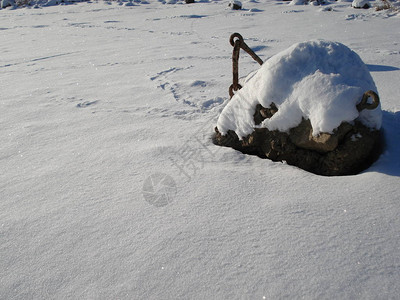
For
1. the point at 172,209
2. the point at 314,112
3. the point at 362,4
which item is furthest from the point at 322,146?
the point at 362,4

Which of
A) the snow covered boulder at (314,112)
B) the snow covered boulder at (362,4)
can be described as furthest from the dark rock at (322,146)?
the snow covered boulder at (362,4)

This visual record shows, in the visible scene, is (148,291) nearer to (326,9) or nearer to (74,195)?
(74,195)

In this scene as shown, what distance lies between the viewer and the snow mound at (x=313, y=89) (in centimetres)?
133

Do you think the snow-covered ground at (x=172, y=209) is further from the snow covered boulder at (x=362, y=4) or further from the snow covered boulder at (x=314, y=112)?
the snow covered boulder at (x=362, y=4)

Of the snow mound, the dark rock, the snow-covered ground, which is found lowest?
the snow-covered ground

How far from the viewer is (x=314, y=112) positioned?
1368mm

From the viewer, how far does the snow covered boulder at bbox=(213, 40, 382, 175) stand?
4.40 feet

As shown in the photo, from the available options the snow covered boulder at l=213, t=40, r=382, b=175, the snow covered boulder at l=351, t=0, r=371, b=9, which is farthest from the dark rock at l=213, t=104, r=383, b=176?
the snow covered boulder at l=351, t=0, r=371, b=9

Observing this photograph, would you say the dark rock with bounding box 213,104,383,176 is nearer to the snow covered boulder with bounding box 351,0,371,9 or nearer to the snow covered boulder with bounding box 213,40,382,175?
the snow covered boulder with bounding box 213,40,382,175

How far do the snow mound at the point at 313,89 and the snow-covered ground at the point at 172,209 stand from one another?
21 centimetres

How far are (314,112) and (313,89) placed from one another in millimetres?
108

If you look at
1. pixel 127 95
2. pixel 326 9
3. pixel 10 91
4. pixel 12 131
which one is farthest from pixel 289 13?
pixel 12 131

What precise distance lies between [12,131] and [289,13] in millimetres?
6492

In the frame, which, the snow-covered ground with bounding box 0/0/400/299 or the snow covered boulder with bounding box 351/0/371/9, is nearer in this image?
the snow-covered ground with bounding box 0/0/400/299
